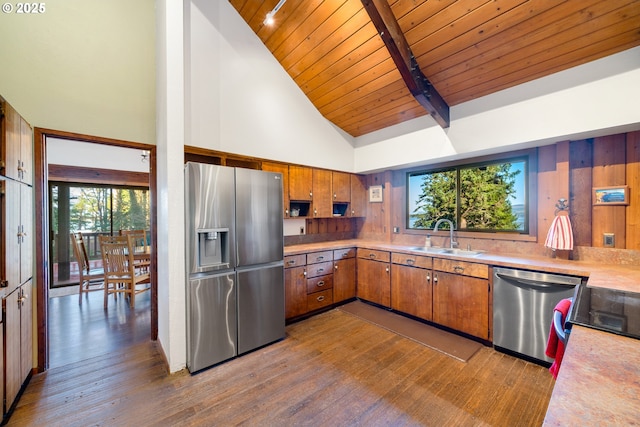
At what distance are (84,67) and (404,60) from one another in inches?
124

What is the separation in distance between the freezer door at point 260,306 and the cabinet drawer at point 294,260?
1.10 ft

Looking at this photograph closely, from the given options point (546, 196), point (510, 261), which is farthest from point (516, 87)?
point (510, 261)

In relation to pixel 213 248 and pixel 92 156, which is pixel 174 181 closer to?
pixel 213 248

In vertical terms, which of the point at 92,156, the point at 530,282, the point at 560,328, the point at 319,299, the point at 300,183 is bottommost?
the point at 319,299

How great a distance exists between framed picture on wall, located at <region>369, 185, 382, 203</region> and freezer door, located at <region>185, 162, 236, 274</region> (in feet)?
8.76

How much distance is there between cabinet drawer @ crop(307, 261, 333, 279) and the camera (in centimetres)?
341

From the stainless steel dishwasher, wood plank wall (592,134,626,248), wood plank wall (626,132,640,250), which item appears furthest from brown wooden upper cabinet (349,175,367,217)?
wood plank wall (626,132,640,250)

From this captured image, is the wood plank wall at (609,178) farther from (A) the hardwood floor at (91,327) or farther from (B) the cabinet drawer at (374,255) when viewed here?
(A) the hardwood floor at (91,327)

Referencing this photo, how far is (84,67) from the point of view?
2.51 m

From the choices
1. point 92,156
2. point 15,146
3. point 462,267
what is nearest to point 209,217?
point 15,146

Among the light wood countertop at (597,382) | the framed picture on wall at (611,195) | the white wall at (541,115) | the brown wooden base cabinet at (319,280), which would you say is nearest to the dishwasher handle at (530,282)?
the framed picture on wall at (611,195)

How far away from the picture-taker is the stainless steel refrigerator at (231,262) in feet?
7.45

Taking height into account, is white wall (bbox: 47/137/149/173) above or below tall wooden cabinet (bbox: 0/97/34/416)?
above

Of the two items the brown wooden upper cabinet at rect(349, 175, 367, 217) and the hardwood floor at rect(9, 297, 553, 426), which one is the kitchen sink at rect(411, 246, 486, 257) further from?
the brown wooden upper cabinet at rect(349, 175, 367, 217)
